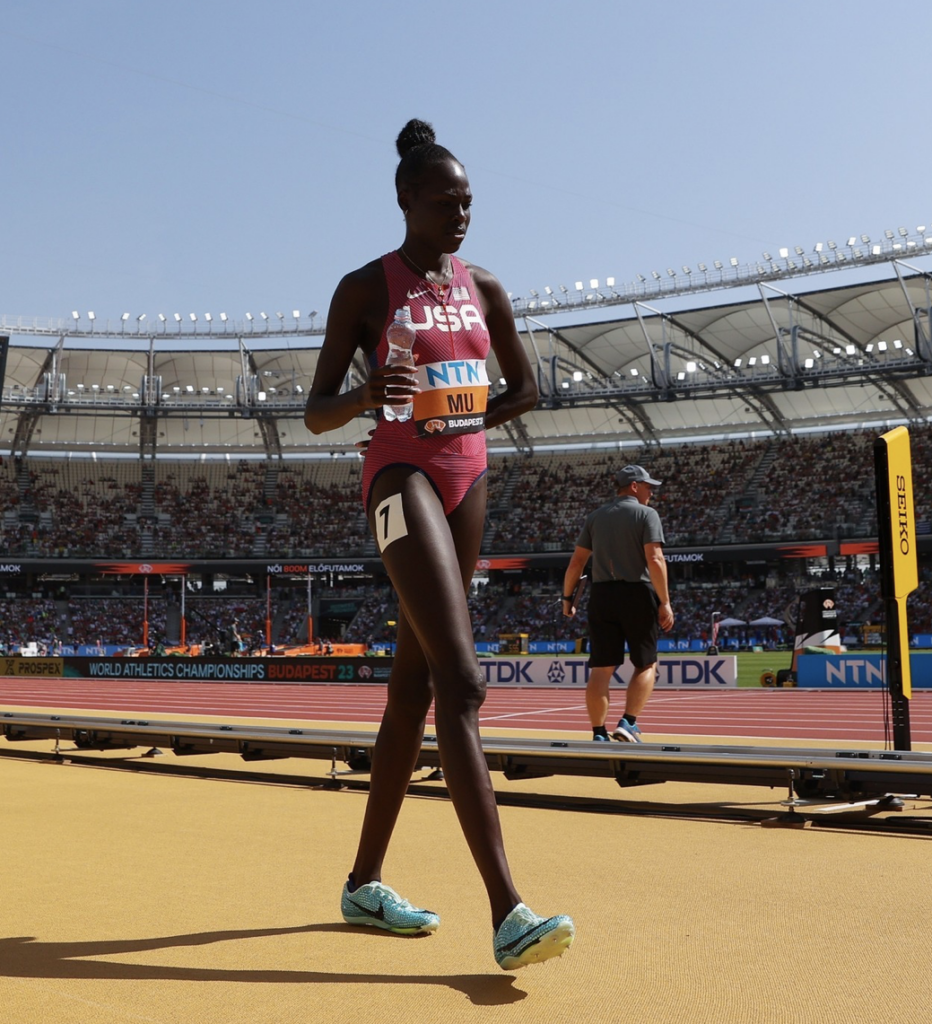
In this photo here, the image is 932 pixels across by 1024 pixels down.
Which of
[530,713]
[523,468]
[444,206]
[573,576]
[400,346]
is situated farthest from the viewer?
[523,468]

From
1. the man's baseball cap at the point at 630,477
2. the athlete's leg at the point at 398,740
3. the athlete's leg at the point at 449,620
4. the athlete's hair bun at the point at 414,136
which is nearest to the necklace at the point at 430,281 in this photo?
the athlete's hair bun at the point at 414,136

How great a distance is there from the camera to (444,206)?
3104 millimetres

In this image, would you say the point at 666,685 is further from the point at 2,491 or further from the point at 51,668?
the point at 2,491

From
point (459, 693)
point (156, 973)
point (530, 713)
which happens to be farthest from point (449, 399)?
point (530, 713)

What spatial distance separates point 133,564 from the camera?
2078 inches

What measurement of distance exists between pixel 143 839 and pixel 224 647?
36698 mm

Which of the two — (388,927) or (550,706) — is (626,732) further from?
(550,706)

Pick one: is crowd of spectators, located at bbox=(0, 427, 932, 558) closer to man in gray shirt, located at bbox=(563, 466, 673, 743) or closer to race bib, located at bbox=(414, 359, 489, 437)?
man in gray shirt, located at bbox=(563, 466, 673, 743)

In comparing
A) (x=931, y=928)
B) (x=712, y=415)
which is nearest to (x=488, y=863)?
(x=931, y=928)

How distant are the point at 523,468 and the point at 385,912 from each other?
54252mm

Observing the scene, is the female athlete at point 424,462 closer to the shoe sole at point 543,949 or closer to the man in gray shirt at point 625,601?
the shoe sole at point 543,949

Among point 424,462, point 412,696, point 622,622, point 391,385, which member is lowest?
point 412,696

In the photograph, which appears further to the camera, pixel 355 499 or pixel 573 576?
pixel 355 499

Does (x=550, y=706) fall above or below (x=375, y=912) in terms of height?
below
